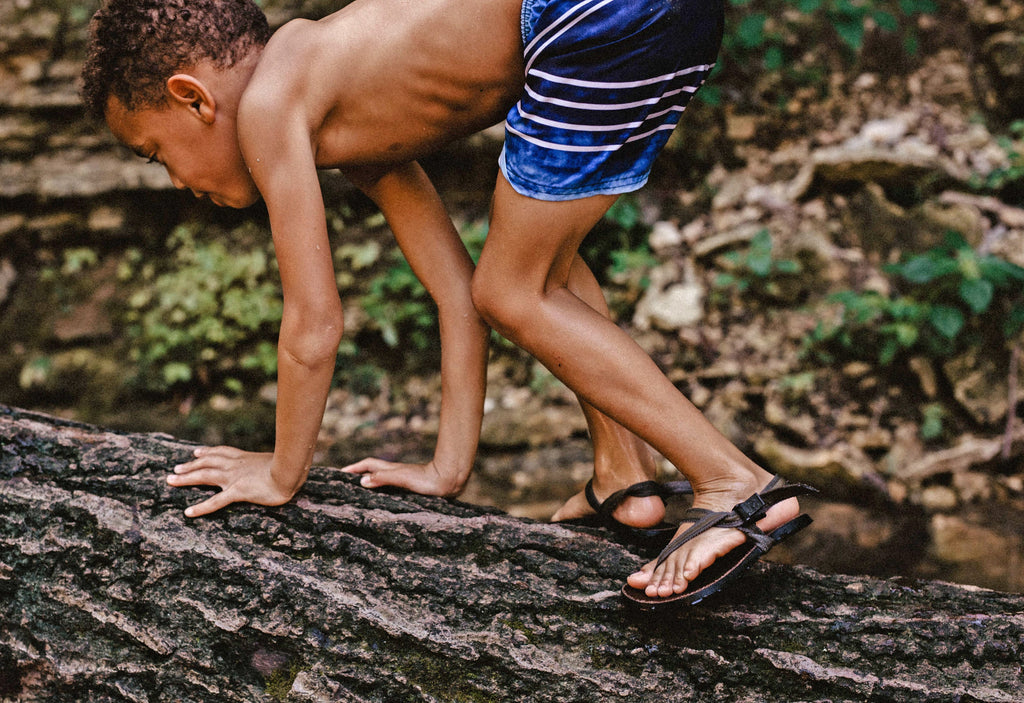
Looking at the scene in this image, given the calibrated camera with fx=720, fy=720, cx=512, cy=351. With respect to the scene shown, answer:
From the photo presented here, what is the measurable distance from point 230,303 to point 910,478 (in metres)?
3.48

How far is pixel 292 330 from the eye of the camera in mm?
1663

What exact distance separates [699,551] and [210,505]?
1112mm

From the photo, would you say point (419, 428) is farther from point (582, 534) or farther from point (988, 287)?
point (988, 287)

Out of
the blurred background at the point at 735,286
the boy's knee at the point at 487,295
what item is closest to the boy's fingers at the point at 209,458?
the boy's knee at the point at 487,295

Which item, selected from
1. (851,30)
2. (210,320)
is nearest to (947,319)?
(851,30)

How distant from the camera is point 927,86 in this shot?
402cm

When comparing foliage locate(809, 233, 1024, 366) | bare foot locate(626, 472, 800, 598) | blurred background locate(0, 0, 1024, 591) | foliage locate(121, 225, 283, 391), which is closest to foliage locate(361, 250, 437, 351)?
blurred background locate(0, 0, 1024, 591)

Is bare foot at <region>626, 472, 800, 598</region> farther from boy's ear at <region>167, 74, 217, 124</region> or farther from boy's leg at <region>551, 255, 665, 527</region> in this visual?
boy's ear at <region>167, 74, 217, 124</region>

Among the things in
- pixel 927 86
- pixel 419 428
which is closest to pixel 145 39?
pixel 419 428

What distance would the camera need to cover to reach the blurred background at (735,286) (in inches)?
122

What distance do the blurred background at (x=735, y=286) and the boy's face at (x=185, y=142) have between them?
1966mm

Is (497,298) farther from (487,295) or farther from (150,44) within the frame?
(150,44)

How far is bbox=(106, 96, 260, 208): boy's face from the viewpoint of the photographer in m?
1.69

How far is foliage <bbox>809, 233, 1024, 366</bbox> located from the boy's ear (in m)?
2.68
